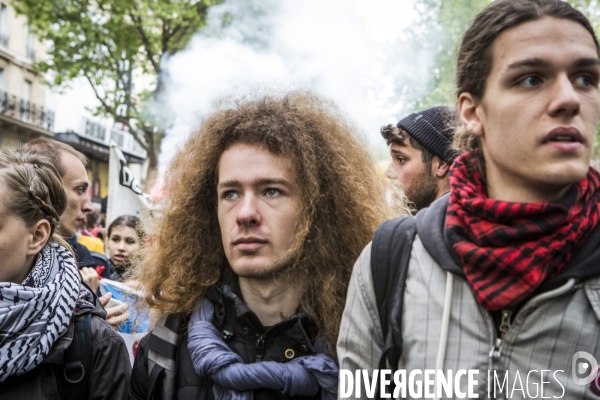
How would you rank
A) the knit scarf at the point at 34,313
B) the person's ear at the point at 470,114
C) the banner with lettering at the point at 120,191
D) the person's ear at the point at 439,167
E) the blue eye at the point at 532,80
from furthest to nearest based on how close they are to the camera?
the banner with lettering at the point at 120,191 → the person's ear at the point at 439,167 → the knit scarf at the point at 34,313 → the person's ear at the point at 470,114 → the blue eye at the point at 532,80

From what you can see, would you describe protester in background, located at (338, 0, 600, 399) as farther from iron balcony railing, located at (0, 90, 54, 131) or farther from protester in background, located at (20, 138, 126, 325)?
iron balcony railing, located at (0, 90, 54, 131)

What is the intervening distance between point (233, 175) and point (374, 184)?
0.63m

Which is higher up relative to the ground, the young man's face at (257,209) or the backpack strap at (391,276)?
the young man's face at (257,209)

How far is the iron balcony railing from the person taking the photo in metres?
31.9

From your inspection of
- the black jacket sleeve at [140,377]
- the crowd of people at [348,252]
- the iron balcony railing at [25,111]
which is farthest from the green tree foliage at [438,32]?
the iron balcony railing at [25,111]

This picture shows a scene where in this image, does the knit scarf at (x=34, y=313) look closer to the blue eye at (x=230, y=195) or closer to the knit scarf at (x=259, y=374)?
the knit scarf at (x=259, y=374)

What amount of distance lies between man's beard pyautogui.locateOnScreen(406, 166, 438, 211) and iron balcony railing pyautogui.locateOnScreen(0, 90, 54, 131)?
3175 centimetres

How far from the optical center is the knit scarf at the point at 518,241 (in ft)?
5.22

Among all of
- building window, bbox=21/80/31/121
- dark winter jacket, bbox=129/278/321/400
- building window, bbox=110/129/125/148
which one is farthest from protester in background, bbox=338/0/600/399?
building window, bbox=110/129/125/148

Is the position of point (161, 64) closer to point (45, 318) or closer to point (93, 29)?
point (93, 29)

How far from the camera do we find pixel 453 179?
186 cm

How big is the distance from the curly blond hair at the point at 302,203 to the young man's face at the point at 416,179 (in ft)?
2.82

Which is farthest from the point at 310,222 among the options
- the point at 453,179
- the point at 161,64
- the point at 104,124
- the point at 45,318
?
the point at 104,124

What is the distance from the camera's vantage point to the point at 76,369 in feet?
8.17
